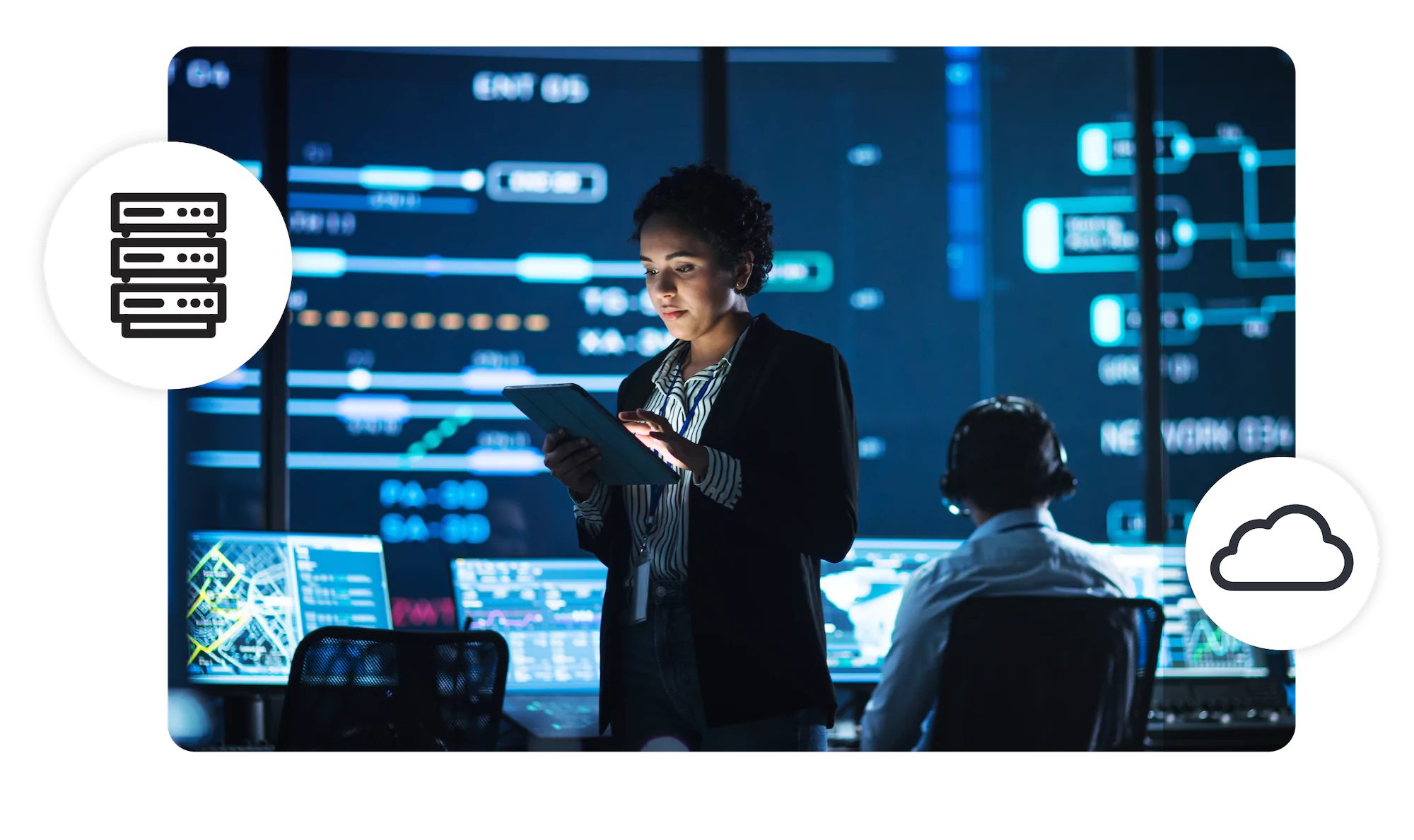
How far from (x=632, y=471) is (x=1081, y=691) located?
0.95m

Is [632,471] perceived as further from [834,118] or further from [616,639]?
[834,118]

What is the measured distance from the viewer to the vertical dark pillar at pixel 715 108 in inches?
137

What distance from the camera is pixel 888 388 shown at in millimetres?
3494

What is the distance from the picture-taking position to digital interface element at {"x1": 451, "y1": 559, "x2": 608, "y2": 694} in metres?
2.95

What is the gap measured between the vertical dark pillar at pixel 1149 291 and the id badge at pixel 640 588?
1863 millimetres

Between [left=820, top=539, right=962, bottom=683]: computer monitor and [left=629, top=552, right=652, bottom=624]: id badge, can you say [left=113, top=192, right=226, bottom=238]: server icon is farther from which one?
[left=820, top=539, right=962, bottom=683]: computer monitor

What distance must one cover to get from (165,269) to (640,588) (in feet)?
4.37

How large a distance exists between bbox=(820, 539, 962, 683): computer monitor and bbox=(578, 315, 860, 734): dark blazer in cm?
98

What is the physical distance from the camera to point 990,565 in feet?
7.08

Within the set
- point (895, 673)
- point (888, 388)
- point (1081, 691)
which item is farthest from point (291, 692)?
point (888, 388)

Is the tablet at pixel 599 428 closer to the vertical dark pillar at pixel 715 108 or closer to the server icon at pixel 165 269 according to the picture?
the server icon at pixel 165 269

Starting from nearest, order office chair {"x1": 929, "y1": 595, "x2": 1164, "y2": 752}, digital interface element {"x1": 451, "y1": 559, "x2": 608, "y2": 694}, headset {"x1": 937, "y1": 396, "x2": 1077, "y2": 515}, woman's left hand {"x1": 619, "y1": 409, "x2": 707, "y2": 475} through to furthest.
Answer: woman's left hand {"x1": 619, "y1": 409, "x2": 707, "y2": 475} → office chair {"x1": 929, "y1": 595, "x2": 1164, "y2": 752} → headset {"x1": 937, "y1": 396, "x2": 1077, "y2": 515} → digital interface element {"x1": 451, "y1": 559, "x2": 608, "y2": 694}

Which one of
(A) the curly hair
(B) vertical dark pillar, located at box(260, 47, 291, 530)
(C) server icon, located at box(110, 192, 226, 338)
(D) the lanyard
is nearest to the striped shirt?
(D) the lanyard

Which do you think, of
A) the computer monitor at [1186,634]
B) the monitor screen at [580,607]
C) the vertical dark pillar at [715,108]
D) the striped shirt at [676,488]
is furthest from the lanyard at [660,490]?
the vertical dark pillar at [715,108]
